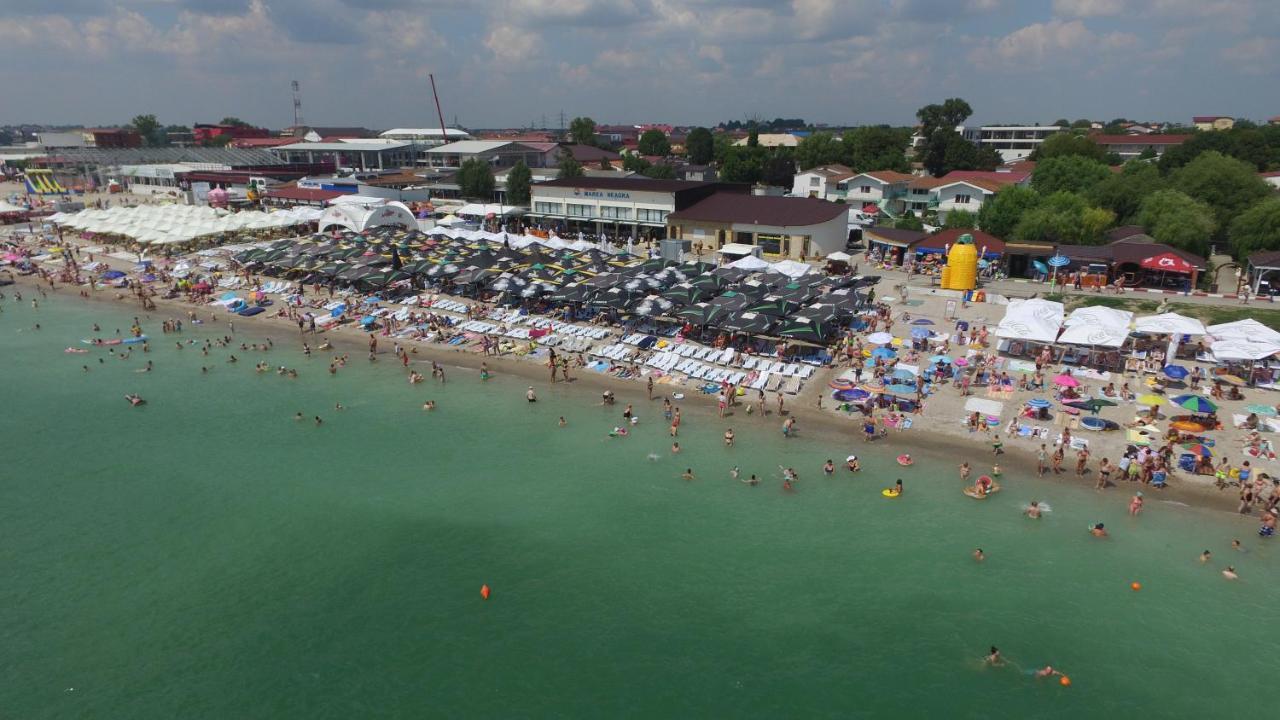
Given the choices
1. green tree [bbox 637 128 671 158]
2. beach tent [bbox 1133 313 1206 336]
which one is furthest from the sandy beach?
green tree [bbox 637 128 671 158]

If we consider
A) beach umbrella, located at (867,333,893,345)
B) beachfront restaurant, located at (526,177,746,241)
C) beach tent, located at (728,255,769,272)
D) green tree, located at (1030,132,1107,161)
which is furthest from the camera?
green tree, located at (1030,132,1107,161)

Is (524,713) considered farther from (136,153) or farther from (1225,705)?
(136,153)

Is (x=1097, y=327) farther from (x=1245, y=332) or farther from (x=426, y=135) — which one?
(x=426, y=135)

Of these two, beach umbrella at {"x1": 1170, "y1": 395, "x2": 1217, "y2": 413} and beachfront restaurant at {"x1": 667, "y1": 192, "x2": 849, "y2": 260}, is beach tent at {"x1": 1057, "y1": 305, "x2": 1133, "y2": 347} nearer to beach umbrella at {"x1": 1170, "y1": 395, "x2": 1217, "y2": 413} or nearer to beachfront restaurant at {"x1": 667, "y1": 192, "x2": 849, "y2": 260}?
beach umbrella at {"x1": 1170, "y1": 395, "x2": 1217, "y2": 413}

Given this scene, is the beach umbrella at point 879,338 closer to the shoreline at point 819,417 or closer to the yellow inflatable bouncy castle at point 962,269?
the shoreline at point 819,417

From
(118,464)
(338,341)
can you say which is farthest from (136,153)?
(118,464)

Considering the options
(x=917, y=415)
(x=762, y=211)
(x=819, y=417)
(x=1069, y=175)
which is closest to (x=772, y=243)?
(x=762, y=211)
